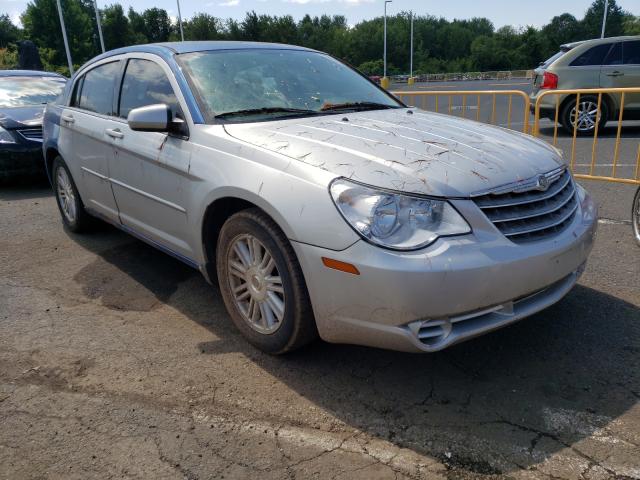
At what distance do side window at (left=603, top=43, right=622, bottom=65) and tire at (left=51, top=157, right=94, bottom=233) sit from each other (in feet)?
33.2

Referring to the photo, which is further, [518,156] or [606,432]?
[518,156]

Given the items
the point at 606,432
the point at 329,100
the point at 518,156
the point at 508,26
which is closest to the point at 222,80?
the point at 329,100

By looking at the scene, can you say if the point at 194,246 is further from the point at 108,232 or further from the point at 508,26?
the point at 508,26

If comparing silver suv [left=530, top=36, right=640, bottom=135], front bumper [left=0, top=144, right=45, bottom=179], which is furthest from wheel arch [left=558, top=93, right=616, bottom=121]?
front bumper [left=0, top=144, right=45, bottom=179]

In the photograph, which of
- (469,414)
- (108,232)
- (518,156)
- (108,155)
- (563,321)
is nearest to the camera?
(469,414)

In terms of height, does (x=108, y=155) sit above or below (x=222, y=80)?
below

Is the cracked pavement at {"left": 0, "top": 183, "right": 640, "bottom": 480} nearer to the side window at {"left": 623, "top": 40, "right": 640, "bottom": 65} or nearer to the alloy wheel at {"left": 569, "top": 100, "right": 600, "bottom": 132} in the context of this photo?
the alloy wheel at {"left": 569, "top": 100, "right": 600, "bottom": 132}

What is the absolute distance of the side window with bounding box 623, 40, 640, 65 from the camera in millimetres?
10945

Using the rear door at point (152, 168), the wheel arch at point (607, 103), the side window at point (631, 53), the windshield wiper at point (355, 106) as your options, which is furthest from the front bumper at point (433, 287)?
the side window at point (631, 53)

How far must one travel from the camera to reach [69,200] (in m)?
5.35

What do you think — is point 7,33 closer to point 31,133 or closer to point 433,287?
point 31,133

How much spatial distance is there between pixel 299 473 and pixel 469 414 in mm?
839

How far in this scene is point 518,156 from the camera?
9.79ft

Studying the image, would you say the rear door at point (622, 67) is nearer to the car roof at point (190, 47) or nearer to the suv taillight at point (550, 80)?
the suv taillight at point (550, 80)
